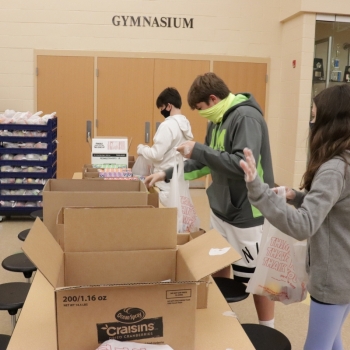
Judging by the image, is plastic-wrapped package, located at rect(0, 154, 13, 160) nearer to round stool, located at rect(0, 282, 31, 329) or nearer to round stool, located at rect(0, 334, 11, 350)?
round stool, located at rect(0, 282, 31, 329)

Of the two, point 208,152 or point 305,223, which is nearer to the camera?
point 305,223

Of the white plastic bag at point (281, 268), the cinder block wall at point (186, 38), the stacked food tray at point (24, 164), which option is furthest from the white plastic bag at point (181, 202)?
the cinder block wall at point (186, 38)

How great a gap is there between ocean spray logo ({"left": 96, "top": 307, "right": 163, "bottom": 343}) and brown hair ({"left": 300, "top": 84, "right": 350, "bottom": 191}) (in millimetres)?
752

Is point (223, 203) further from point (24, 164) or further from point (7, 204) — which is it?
point (7, 204)

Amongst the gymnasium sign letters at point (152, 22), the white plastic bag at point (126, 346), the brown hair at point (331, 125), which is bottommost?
the white plastic bag at point (126, 346)

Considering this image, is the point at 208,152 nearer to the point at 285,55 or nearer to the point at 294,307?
the point at 294,307

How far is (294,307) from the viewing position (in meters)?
3.23

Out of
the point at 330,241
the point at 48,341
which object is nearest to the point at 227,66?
the point at 330,241

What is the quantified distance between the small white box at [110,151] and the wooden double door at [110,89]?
9.79ft

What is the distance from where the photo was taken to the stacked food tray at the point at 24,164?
496 cm

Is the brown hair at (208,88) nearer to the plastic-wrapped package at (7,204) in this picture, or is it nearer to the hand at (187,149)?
the hand at (187,149)

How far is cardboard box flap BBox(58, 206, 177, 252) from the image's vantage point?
142 cm

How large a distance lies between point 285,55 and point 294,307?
425 centimetres

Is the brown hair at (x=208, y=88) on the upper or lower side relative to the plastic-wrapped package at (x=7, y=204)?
upper
